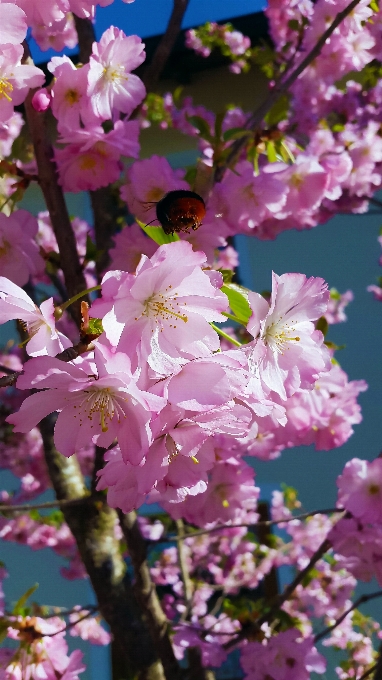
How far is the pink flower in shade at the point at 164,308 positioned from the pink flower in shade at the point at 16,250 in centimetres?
68

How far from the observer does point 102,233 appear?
6.77 ft

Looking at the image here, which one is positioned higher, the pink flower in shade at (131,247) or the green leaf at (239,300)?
the green leaf at (239,300)

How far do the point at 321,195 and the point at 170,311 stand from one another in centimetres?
119

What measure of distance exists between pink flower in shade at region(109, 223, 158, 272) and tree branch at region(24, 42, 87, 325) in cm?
13

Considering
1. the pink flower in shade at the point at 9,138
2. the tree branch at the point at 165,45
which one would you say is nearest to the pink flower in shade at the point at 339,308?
the pink flower in shade at the point at 9,138

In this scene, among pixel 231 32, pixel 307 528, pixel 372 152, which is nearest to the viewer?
pixel 372 152

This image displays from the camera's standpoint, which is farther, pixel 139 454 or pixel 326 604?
pixel 326 604

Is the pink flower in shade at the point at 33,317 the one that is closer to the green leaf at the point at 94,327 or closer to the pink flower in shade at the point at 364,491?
the green leaf at the point at 94,327

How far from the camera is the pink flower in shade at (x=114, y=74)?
4.03 feet

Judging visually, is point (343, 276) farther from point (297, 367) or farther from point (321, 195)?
point (297, 367)

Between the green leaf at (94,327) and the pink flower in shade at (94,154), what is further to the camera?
the pink flower in shade at (94,154)

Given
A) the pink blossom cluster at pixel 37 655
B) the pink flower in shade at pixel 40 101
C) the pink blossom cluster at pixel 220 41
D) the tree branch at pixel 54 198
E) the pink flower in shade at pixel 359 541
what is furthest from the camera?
the pink blossom cluster at pixel 220 41

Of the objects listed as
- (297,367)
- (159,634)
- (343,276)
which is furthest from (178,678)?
(343,276)

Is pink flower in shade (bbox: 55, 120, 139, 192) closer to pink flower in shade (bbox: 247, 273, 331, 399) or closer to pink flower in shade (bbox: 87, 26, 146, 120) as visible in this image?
pink flower in shade (bbox: 87, 26, 146, 120)
